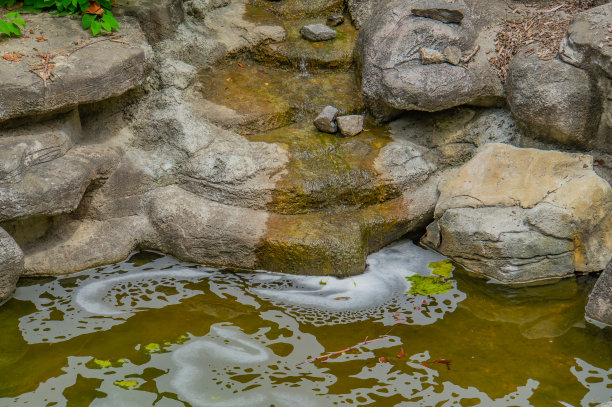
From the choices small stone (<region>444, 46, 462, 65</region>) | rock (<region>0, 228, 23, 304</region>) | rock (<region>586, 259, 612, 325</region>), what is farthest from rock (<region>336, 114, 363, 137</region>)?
rock (<region>0, 228, 23, 304</region>)

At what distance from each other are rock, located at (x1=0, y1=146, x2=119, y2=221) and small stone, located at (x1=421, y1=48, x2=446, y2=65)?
9.06 feet

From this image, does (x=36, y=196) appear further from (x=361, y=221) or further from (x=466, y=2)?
(x=466, y=2)

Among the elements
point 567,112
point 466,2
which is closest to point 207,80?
point 466,2

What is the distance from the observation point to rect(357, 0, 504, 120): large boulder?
5.70m

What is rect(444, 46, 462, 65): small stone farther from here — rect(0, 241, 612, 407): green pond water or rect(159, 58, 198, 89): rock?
rect(159, 58, 198, 89): rock

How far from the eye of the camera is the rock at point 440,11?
601 centimetres

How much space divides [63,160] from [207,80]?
1.75 m

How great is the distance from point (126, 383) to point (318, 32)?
13.2ft

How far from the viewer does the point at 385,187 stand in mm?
5574

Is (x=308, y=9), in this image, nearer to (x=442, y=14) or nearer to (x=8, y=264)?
(x=442, y=14)

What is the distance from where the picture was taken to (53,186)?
15.9 ft

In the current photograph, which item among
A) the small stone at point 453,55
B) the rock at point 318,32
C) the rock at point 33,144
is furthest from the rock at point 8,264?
the small stone at point 453,55

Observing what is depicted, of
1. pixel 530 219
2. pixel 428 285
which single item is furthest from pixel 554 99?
pixel 428 285

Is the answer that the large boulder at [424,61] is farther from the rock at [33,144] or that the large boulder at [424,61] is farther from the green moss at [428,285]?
the rock at [33,144]
